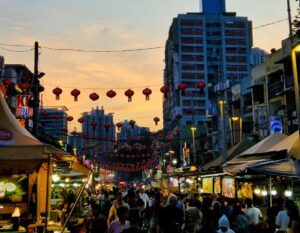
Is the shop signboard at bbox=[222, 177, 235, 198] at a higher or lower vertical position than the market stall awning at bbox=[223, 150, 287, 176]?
lower

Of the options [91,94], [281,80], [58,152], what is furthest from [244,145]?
[281,80]

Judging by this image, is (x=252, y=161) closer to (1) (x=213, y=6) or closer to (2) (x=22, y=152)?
(2) (x=22, y=152)

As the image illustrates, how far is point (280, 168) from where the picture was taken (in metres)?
12.2

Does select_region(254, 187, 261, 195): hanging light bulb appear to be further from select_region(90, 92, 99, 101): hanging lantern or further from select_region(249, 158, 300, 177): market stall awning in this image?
select_region(249, 158, 300, 177): market stall awning

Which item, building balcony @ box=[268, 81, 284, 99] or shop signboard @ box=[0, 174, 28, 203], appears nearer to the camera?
shop signboard @ box=[0, 174, 28, 203]

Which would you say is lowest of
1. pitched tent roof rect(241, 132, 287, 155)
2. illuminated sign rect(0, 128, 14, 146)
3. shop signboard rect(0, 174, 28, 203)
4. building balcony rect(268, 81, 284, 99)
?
shop signboard rect(0, 174, 28, 203)

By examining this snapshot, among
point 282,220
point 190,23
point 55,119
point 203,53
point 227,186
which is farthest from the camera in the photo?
point 203,53

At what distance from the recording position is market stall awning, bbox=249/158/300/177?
477 inches

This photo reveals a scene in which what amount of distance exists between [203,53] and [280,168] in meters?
120

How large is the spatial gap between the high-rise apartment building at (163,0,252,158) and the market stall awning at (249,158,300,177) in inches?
4222

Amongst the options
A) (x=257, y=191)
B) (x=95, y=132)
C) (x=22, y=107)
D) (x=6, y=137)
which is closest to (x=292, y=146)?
(x=6, y=137)

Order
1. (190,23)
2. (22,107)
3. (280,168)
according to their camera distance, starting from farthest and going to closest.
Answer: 1. (190,23)
2. (22,107)
3. (280,168)

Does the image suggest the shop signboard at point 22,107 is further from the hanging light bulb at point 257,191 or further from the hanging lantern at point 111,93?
the hanging light bulb at point 257,191

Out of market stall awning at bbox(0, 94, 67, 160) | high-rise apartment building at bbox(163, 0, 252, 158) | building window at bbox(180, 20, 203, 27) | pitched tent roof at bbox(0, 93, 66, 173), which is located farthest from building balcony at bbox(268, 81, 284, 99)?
building window at bbox(180, 20, 203, 27)
